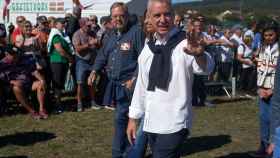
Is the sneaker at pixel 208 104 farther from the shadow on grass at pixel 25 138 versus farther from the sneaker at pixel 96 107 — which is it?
the shadow on grass at pixel 25 138

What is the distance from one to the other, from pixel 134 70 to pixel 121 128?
679 millimetres

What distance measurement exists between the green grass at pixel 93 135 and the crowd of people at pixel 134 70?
1.52 ft

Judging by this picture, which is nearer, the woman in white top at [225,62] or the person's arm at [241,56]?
the person's arm at [241,56]

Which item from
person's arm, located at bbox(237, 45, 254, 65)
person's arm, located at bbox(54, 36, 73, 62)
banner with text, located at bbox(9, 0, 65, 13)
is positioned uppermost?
banner with text, located at bbox(9, 0, 65, 13)

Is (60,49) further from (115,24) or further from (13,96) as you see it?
(115,24)

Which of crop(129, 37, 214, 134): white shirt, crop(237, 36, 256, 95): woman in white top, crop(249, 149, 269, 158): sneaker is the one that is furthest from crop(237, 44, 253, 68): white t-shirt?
crop(129, 37, 214, 134): white shirt

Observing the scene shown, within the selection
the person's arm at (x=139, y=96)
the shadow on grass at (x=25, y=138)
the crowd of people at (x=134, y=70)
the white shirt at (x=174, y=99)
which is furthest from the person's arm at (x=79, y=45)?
the white shirt at (x=174, y=99)

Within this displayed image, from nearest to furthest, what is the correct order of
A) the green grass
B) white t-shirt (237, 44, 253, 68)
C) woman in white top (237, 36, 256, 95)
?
the green grass, woman in white top (237, 36, 256, 95), white t-shirt (237, 44, 253, 68)

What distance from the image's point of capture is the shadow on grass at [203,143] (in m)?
6.84

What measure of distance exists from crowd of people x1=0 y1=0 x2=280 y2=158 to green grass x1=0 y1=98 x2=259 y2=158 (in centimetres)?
46

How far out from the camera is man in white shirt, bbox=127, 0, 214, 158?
3.48 meters

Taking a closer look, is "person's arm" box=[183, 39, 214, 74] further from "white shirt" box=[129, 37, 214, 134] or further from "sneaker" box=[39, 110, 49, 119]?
"sneaker" box=[39, 110, 49, 119]

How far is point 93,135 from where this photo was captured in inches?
303

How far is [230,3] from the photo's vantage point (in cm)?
1455
